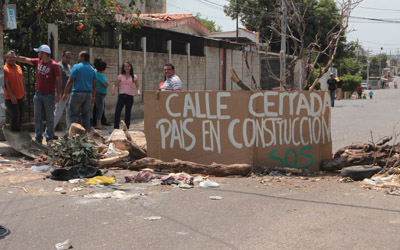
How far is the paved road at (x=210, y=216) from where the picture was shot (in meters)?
4.21

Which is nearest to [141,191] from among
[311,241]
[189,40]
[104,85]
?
[311,241]

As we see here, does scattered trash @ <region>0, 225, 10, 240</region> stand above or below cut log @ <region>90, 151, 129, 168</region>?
below

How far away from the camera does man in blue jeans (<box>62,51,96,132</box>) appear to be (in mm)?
8664

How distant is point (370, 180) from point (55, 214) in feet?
13.6

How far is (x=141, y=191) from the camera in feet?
19.9

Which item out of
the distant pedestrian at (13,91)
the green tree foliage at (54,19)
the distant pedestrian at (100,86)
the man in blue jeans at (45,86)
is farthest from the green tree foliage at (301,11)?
the man in blue jeans at (45,86)


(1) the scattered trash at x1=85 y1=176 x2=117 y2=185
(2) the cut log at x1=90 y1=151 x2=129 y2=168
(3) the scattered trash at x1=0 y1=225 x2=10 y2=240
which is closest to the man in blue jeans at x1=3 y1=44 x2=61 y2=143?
(2) the cut log at x1=90 y1=151 x2=129 y2=168

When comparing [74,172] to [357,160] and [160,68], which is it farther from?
[160,68]

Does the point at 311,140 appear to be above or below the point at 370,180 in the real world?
above

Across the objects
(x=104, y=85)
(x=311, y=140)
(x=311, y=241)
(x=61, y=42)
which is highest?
(x=61, y=42)

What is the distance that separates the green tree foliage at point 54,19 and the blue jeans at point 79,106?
138 inches

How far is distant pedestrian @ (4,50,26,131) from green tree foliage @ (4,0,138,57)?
2.80m

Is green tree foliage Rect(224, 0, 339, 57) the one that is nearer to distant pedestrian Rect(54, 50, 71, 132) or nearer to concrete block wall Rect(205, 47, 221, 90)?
concrete block wall Rect(205, 47, 221, 90)

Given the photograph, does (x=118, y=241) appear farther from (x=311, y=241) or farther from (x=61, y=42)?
(x=61, y=42)
